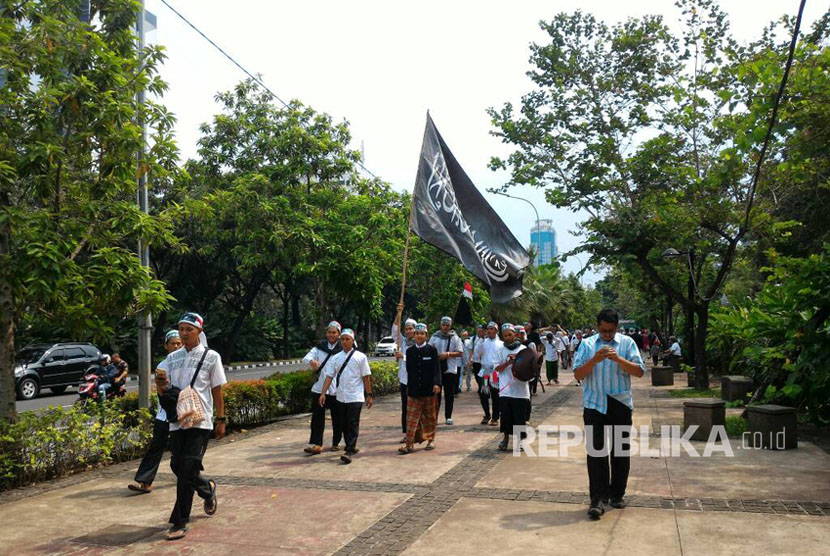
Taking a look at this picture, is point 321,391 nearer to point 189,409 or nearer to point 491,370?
point 491,370

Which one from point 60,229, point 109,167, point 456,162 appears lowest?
point 60,229

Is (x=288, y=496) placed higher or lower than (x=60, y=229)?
lower

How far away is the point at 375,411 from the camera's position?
15.0 metres

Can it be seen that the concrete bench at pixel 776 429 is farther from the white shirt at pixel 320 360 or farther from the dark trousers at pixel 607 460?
the white shirt at pixel 320 360

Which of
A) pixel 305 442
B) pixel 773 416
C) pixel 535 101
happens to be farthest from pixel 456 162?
pixel 535 101

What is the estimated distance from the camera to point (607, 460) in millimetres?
6375

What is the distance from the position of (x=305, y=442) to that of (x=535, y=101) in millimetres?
12188

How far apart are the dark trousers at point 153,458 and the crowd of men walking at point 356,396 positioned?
0.01m

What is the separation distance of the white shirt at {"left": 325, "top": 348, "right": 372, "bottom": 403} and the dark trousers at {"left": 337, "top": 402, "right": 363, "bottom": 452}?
3.1 inches

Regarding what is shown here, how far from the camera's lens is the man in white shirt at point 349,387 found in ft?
30.9

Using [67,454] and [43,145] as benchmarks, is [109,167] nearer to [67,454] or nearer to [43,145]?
[43,145]

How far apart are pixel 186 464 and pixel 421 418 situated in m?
4.42

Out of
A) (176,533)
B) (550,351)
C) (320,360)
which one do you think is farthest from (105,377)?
(550,351)

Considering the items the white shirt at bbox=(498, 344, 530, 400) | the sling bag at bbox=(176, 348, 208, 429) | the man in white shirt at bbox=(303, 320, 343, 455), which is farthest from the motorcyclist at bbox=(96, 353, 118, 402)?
the sling bag at bbox=(176, 348, 208, 429)
